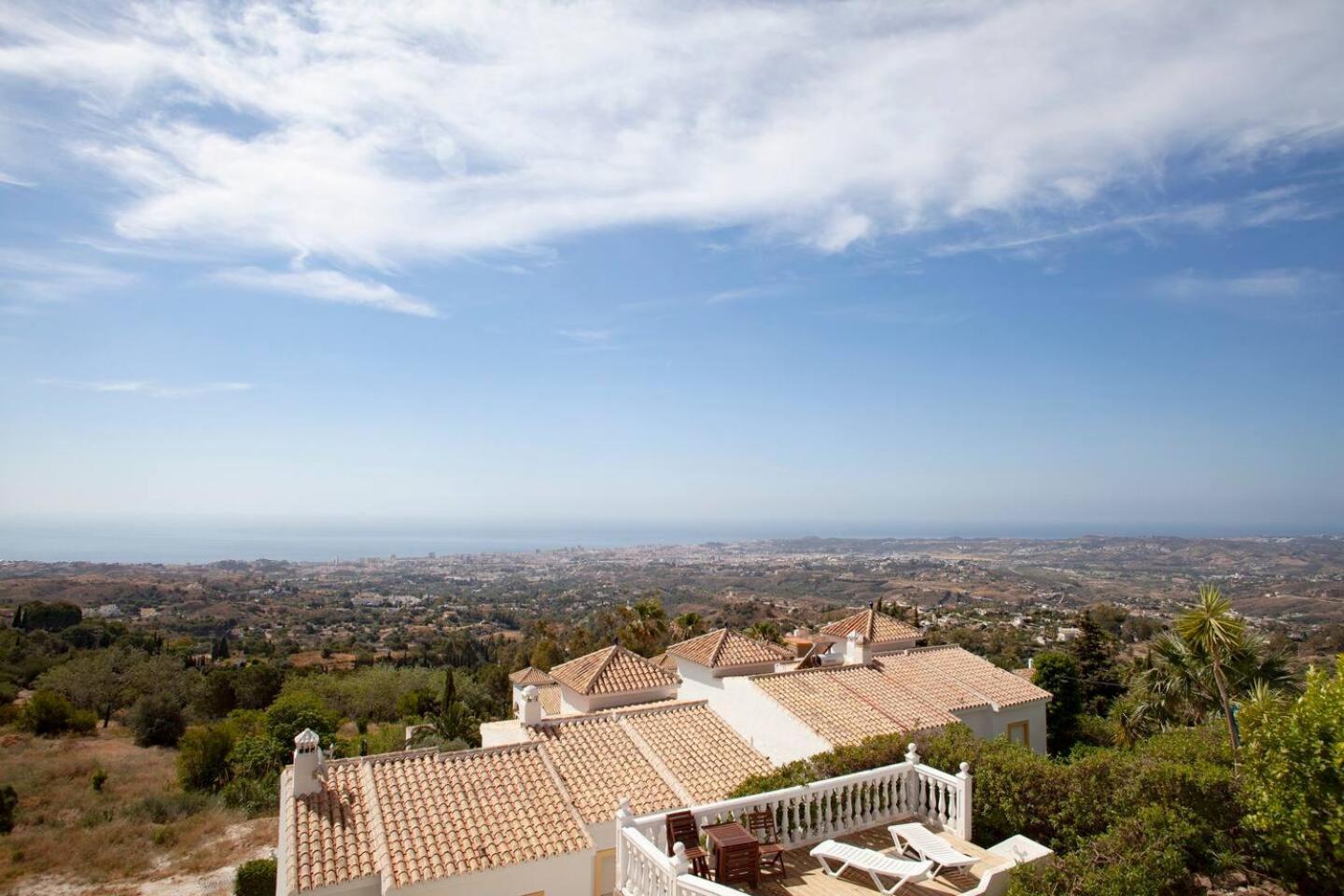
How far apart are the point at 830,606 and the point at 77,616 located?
82.1m

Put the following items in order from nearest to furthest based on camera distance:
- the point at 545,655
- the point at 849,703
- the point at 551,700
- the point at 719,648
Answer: the point at 849,703 → the point at 719,648 → the point at 551,700 → the point at 545,655

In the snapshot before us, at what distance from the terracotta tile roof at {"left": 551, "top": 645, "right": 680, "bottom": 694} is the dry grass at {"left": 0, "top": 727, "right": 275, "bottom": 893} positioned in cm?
1111

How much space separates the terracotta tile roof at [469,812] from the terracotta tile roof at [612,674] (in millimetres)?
4836

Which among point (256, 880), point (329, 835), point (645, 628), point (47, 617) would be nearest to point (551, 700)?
point (645, 628)

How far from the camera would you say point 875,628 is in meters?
23.2

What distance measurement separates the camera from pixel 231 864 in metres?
20.0

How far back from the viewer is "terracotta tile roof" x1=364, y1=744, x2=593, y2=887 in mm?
11094

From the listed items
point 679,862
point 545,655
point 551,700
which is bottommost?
point 545,655

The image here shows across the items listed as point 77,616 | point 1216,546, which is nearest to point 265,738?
point 77,616

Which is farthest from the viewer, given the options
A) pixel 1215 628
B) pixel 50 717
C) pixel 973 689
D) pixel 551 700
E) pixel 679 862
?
pixel 50 717

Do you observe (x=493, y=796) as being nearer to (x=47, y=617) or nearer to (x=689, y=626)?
(x=689, y=626)

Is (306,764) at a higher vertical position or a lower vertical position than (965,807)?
lower

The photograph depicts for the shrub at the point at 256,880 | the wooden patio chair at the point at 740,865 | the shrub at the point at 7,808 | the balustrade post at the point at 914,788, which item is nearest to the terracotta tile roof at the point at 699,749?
the balustrade post at the point at 914,788

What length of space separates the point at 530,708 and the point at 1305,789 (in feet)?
42.6
